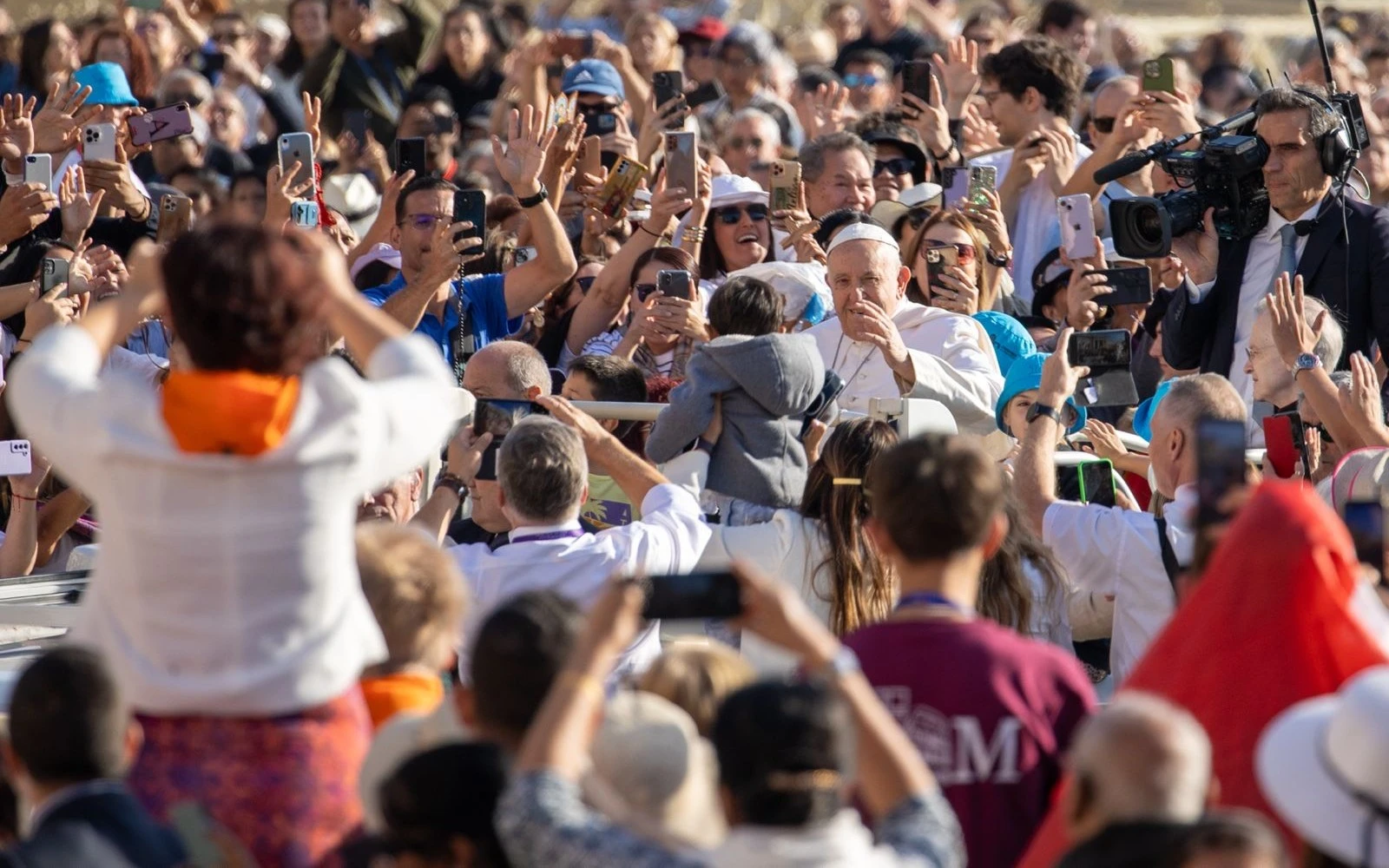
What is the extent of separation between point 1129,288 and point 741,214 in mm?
1904

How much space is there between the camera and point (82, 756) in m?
3.04

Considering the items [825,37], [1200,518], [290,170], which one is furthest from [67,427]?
[825,37]

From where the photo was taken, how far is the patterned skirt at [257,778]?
10.7ft

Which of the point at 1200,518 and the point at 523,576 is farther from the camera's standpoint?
the point at 523,576

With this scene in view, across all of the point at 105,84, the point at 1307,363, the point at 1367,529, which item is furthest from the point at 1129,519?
the point at 105,84

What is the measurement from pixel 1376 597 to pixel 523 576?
2.09 meters

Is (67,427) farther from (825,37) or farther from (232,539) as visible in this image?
(825,37)

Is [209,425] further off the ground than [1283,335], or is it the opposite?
[1283,335]

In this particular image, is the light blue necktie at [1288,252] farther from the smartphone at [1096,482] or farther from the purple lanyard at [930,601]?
the purple lanyard at [930,601]

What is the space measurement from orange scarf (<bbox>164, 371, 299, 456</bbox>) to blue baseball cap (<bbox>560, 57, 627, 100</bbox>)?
630 cm

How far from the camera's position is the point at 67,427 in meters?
3.23

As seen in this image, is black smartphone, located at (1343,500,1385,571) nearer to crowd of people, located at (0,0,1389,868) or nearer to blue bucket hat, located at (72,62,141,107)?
crowd of people, located at (0,0,1389,868)

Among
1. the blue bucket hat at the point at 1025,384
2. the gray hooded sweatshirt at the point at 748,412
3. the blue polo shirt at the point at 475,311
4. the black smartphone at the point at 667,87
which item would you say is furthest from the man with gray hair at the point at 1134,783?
the black smartphone at the point at 667,87

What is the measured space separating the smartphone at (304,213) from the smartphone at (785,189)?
70.3 inches
